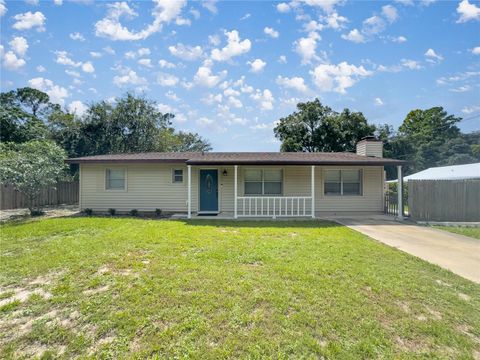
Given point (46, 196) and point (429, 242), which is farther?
point (46, 196)

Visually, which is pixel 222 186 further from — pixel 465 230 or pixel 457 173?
pixel 457 173

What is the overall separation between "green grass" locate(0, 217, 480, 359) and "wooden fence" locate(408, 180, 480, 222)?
580 centimetres

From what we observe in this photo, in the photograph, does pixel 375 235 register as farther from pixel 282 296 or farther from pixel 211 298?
pixel 211 298

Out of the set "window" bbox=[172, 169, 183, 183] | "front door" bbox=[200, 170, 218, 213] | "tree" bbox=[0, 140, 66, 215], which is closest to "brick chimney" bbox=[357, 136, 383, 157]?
"front door" bbox=[200, 170, 218, 213]

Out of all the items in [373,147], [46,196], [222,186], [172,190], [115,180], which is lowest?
[46,196]

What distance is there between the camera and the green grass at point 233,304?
2.64m

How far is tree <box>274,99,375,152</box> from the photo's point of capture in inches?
1055

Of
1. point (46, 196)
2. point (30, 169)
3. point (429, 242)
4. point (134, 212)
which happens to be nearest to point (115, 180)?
point (134, 212)

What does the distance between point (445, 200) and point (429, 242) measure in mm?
4362

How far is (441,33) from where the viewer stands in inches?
481

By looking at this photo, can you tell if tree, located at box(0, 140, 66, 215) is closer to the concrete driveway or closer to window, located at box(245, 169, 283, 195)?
window, located at box(245, 169, 283, 195)

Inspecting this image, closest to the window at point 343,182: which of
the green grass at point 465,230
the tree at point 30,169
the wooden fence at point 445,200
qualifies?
the wooden fence at point 445,200

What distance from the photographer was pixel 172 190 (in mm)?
11938

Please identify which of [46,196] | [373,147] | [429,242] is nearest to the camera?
[429,242]
